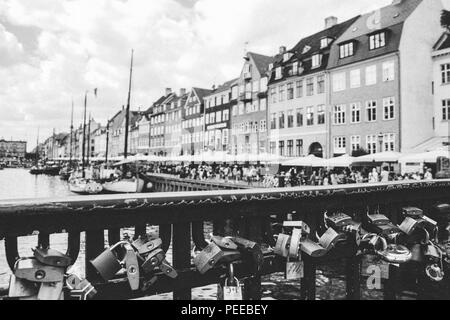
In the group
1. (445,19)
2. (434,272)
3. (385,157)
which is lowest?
(434,272)

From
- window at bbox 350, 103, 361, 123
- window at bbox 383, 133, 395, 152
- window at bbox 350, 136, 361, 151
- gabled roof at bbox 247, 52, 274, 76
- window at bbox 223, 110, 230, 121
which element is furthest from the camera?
window at bbox 223, 110, 230, 121

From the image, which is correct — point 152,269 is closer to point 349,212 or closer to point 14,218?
point 14,218

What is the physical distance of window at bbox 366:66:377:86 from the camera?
32.2 metres

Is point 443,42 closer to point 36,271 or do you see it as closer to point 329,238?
point 329,238

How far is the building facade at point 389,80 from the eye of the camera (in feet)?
98.9

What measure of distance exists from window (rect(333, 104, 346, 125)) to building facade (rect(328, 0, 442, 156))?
0.09m

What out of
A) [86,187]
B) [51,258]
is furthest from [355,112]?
[51,258]

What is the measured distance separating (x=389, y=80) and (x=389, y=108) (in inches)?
82.7

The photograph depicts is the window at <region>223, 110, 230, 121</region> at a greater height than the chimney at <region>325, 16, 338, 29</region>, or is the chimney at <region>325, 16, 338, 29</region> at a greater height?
the chimney at <region>325, 16, 338, 29</region>

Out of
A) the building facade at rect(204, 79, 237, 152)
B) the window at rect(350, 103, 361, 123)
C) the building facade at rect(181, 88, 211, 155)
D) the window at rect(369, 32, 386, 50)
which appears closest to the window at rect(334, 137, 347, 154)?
the window at rect(350, 103, 361, 123)

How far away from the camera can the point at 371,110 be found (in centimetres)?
3262

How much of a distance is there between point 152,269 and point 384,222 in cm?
191

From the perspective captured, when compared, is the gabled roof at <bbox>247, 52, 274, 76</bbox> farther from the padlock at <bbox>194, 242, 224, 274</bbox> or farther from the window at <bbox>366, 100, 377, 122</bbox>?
the padlock at <bbox>194, 242, 224, 274</bbox>

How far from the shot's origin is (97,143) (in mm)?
121250
